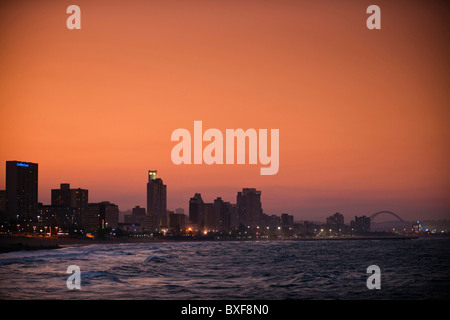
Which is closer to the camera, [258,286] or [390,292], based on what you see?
[390,292]

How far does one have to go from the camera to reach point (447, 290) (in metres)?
32.4

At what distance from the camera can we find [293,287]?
33.7 meters
